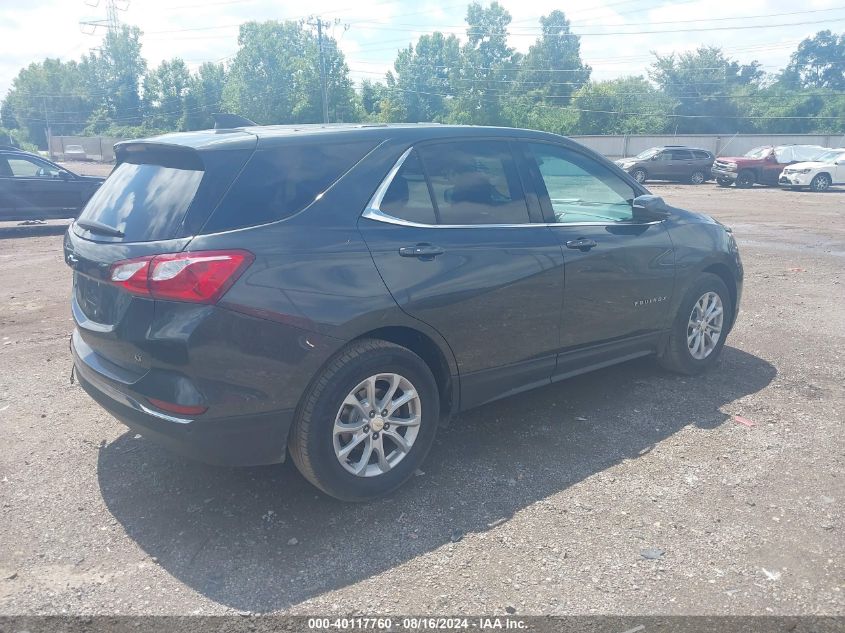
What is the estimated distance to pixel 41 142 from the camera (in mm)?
103500

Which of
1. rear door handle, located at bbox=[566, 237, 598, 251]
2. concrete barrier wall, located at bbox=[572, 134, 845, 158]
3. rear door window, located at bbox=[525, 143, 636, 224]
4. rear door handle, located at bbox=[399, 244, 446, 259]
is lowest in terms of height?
concrete barrier wall, located at bbox=[572, 134, 845, 158]

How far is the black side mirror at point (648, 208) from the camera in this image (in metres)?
4.92

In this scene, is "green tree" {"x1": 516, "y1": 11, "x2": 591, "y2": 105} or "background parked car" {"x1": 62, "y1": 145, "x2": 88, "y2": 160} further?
"green tree" {"x1": 516, "y1": 11, "x2": 591, "y2": 105}

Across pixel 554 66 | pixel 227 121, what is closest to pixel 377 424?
pixel 227 121

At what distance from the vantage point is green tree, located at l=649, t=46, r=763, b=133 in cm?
6731

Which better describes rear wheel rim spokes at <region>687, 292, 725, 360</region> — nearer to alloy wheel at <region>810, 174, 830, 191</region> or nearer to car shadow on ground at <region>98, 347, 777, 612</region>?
car shadow on ground at <region>98, 347, 777, 612</region>

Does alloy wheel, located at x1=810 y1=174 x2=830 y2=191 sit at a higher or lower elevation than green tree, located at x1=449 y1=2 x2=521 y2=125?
lower

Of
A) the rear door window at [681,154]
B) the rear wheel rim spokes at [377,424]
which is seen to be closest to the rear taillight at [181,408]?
the rear wheel rim spokes at [377,424]

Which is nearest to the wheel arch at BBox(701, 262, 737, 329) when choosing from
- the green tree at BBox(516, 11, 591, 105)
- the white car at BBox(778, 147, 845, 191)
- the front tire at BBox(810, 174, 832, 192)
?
the white car at BBox(778, 147, 845, 191)

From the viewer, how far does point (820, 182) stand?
29.0 m

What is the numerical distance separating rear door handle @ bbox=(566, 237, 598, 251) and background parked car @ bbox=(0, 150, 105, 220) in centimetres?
1287

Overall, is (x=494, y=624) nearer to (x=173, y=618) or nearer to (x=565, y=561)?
(x=565, y=561)

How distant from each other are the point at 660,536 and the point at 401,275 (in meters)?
1.79

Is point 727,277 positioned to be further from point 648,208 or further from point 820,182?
point 820,182
